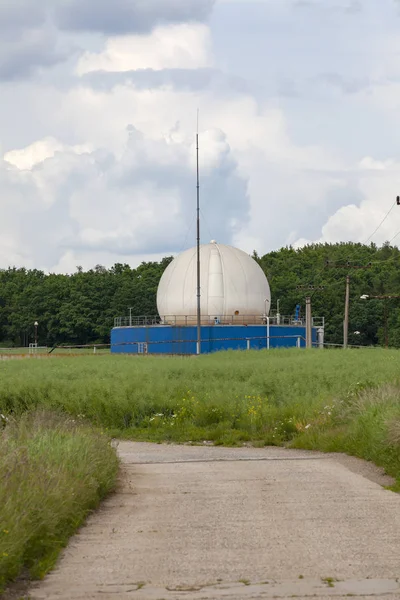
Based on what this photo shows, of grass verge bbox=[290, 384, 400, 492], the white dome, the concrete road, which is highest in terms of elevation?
the white dome

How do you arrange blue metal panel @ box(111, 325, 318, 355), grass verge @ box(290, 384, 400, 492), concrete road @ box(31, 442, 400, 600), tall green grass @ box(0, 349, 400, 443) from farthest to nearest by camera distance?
blue metal panel @ box(111, 325, 318, 355), tall green grass @ box(0, 349, 400, 443), grass verge @ box(290, 384, 400, 492), concrete road @ box(31, 442, 400, 600)

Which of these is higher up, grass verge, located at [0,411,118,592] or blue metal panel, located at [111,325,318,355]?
blue metal panel, located at [111,325,318,355]

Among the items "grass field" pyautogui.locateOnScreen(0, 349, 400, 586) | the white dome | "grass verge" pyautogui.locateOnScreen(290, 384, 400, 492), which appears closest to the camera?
"grass field" pyautogui.locateOnScreen(0, 349, 400, 586)

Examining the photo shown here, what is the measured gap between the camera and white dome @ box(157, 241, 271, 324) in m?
63.8

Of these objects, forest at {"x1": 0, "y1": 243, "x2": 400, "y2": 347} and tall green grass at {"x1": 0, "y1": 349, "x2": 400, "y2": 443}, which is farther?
forest at {"x1": 0, "y1": 243, "x2": 400, "y2": 347}

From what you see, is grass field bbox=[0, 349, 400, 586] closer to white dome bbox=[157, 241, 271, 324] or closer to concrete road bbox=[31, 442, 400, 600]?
concrete road bbox=[31, 442, 400, 600]

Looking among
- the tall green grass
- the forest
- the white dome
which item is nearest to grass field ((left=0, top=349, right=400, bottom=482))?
the tall green grass

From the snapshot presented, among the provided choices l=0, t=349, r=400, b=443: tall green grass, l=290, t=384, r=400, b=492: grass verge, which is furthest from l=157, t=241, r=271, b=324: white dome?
l=290, t=384, r=400, b=492: grass verge

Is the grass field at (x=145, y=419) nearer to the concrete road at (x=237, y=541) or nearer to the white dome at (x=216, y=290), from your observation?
the concrete road at (x=237, y=541)

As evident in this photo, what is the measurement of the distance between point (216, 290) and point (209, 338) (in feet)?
12.2

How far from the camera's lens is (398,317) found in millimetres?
83938

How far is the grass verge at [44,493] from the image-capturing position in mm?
7543

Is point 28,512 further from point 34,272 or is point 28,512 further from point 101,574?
point 34,272

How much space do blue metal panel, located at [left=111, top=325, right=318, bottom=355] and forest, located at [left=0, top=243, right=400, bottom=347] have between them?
23424 millimetres
